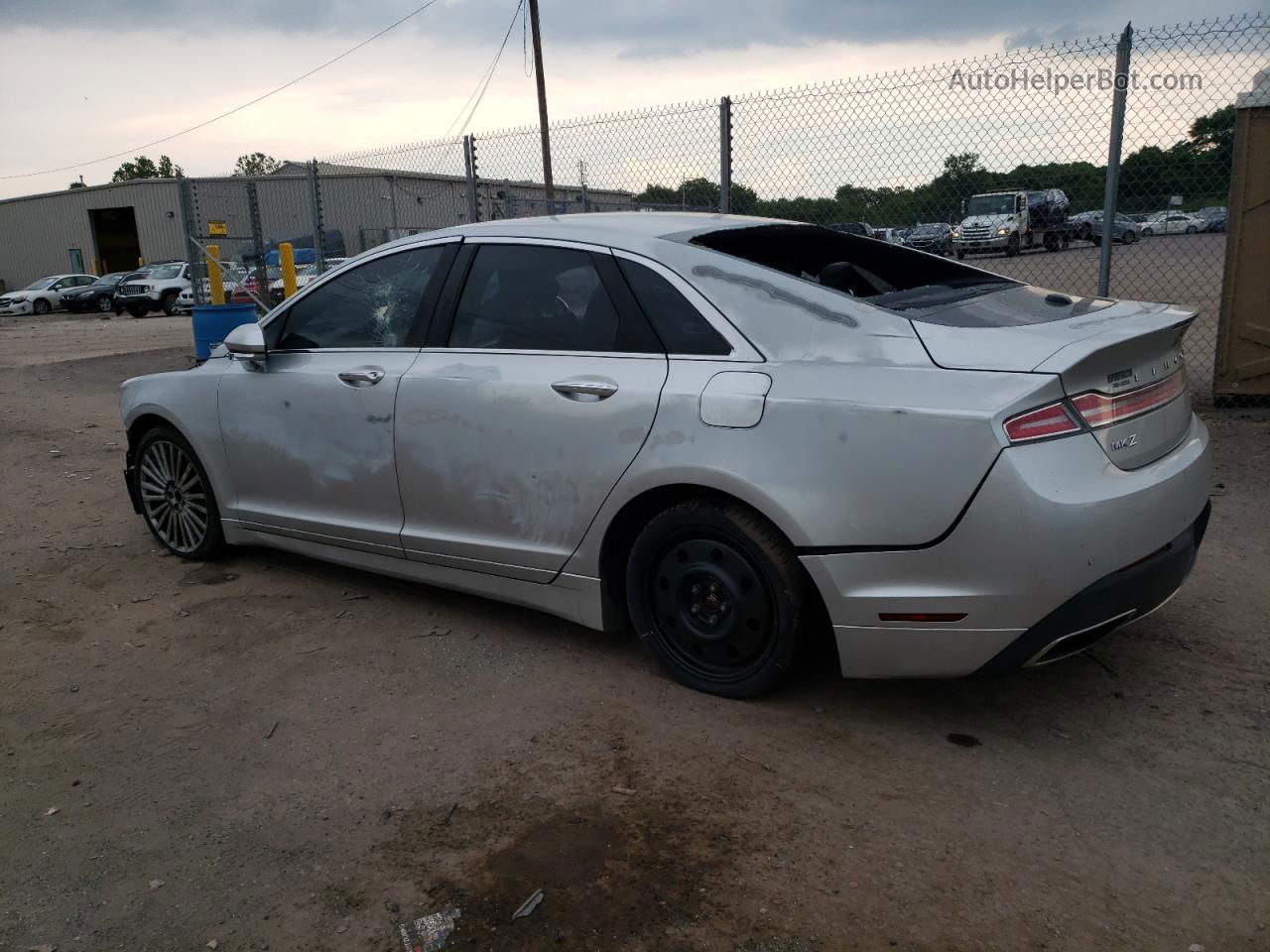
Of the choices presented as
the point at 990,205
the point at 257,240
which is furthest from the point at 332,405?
the point at 257,240

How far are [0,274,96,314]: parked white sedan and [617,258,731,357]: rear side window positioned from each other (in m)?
37.0

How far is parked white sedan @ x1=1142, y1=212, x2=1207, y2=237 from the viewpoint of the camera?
269 inches

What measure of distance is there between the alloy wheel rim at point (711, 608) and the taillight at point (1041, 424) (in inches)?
34.6

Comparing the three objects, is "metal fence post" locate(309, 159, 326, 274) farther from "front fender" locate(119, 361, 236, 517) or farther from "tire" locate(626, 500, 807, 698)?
"tire" locate(626, 500, 807, 698)

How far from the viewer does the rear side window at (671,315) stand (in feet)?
10.5

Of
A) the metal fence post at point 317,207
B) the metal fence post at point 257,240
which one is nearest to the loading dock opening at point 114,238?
the metal fence post at point 257,240

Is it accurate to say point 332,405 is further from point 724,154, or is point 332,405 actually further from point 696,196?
point 696,196

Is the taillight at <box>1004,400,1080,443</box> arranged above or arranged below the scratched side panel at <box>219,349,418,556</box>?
above

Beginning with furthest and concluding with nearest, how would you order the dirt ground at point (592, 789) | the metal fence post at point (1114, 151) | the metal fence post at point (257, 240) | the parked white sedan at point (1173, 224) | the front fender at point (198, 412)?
the metal fence post at point (257, 240) < the parked white sedan at point (1173, 224) < the metal fence post at point (1114, 151) < the front fender at point (198, 412) < the dirt ground at point (592, 789)

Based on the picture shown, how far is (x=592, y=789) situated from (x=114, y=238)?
60473mm

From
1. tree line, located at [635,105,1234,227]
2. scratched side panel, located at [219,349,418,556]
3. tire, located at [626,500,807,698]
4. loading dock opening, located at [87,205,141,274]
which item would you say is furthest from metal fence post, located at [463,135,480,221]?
loading dock opening, located at [87,205,141,274]

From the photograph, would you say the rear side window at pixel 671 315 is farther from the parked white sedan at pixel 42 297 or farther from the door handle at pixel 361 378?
the parked white sedan at pixel 42 297

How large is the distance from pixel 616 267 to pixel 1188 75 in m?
4.76

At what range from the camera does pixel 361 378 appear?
4.05m
